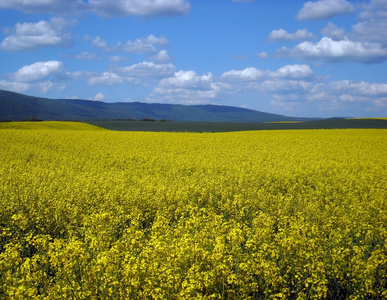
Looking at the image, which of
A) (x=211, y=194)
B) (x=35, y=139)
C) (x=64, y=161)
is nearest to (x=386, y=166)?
(x=211, y=194)

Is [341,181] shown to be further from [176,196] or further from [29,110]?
[29,110]

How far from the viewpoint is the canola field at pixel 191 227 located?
17.6 ft

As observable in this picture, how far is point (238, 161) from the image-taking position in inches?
714

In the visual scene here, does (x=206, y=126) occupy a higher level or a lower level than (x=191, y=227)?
higher

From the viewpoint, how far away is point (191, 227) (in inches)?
278

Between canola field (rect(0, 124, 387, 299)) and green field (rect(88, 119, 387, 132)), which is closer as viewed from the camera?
canola field (rect(0, 124, 387, 299))

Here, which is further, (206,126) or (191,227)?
(206,126)

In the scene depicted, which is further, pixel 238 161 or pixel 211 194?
pixel 238 161

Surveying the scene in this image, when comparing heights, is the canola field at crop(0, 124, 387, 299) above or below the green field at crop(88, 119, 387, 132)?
below

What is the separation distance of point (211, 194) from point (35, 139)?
19.9 metres

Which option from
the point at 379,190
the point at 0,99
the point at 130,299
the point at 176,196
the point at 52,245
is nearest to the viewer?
the point at 130,299

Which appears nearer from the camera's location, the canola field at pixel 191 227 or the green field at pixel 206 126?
the canola field at pixel 191 227

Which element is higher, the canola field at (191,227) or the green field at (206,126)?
the green field at (206,126)

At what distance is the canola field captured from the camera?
5363 mm
